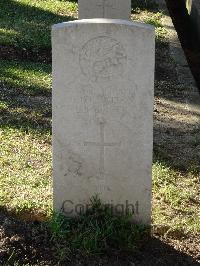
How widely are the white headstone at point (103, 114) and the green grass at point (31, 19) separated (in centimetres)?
534

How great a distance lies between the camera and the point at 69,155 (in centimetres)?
423

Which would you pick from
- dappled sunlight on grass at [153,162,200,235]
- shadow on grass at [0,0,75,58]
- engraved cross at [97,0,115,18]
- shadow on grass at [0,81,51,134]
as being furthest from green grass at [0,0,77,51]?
dappled sunlight on grass at [153,162,200,235]

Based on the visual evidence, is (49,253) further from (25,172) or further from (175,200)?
(25,172)


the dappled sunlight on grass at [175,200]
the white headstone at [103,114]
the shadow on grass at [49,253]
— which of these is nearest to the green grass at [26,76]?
the dappled sunlight on grass at [175,200]

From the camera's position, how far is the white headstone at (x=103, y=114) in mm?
3969

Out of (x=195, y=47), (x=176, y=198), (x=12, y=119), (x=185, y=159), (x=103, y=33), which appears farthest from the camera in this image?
(x=195, y=47)

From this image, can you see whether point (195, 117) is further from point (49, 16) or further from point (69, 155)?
point (49, 16)

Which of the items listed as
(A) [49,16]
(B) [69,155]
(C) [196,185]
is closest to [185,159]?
(C) [196,185]

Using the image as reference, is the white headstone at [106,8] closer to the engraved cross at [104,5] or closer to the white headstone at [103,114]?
the engraved cross at [104,5]

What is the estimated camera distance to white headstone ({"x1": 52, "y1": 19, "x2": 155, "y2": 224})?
3.97 meters

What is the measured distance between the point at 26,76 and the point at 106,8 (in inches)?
59.3

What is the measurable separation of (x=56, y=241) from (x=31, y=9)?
896 cm

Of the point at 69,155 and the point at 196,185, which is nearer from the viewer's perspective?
the point at 69,155

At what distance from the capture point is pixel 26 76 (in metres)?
8.04
